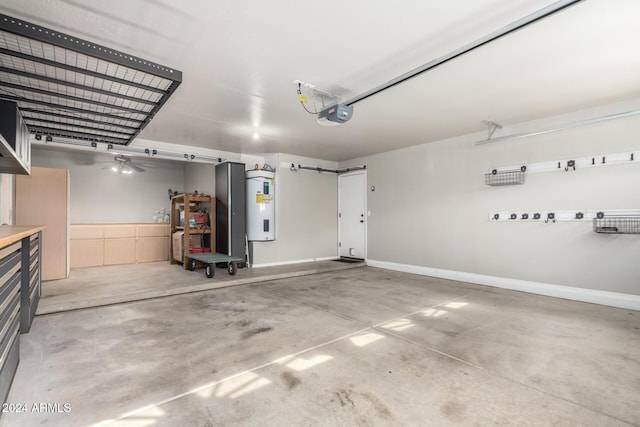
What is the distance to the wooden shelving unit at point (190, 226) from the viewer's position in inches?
246

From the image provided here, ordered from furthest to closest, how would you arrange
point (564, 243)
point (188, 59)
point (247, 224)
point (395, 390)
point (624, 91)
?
point (247, 224) → point (564, 243) → point (624, 91) → point (188, 59) → point (395, 390)

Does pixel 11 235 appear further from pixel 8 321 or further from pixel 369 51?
pixel 369 51


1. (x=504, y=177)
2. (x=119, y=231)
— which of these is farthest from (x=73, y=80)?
(x=504, y=177)

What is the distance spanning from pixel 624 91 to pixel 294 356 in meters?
4.80

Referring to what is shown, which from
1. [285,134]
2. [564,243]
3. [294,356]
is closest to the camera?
[294,356]

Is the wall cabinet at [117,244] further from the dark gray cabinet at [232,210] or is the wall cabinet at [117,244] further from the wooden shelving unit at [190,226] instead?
the dark gray cabinet at [232,210]

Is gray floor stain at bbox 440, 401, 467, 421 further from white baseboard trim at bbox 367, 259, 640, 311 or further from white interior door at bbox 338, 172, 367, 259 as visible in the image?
white interior door at bbox 338, 172, 367, 259

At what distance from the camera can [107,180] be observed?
749 cm

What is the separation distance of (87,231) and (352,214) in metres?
6.00

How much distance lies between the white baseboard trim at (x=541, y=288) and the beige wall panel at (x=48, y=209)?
6.25 metres

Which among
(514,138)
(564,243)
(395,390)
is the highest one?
(514,138)

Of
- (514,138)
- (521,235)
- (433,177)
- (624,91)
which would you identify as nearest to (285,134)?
(433,177)

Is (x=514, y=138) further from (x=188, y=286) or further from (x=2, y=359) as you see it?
(x=2, y=359)

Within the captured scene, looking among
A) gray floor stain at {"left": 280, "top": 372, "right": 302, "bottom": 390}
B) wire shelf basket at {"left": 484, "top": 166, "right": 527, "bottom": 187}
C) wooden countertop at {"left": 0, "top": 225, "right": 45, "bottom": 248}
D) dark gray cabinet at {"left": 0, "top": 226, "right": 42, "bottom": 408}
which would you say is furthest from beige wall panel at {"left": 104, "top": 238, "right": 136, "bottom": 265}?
wire shelf basket at {"left": 484, "top": 166, "right": 527, "bottom": 187}
